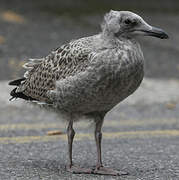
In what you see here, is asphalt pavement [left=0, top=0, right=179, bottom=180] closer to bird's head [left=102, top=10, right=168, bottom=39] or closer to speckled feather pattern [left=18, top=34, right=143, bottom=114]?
speckled feather pattern [left=18, top=34, right=143, bottom=114]

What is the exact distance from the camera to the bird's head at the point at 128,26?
6.01 metres

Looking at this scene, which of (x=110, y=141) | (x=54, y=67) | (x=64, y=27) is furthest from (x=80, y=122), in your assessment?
(x=64, y=27)

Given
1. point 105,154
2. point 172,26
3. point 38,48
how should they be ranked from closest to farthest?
1. point 105,154
2. point 38,48
3. point 172,26

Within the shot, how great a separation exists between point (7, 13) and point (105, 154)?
30.8ft

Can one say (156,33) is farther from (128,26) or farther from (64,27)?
(64,27)

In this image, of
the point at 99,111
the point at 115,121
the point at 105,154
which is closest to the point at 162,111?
the point at 115,121

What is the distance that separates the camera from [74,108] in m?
6.07

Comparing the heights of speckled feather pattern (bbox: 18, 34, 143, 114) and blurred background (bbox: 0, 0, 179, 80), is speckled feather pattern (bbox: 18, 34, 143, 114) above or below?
below

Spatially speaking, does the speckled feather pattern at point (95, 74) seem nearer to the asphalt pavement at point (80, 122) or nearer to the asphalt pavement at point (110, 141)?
the asphalt pavement at point (80, 122)

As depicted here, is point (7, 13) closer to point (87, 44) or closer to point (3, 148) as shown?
point (3, 148)

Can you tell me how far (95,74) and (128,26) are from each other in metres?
0.60

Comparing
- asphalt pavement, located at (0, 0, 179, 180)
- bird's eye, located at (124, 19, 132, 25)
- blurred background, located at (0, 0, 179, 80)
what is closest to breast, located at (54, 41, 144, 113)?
bird's eye, located at (124, 19, 132, 25)

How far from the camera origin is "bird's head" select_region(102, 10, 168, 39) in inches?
237

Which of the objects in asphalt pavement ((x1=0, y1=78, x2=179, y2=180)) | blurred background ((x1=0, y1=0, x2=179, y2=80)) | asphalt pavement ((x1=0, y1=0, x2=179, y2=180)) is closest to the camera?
asphalt pavement ((x1=0, y1=78, x2=179, y2=180))
